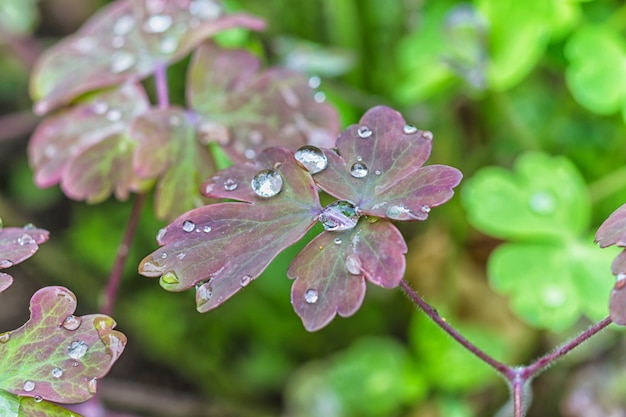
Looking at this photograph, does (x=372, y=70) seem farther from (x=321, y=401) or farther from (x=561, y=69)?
(x=321, y=401)

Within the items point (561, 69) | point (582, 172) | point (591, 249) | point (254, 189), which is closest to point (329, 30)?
point (561, 69)

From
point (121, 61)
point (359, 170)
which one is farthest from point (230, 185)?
point (121, 61)

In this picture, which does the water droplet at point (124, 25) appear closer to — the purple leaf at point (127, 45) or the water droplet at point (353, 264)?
the purple leaf at point (127, 45)

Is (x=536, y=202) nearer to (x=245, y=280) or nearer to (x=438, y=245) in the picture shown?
(x=438, y=245)

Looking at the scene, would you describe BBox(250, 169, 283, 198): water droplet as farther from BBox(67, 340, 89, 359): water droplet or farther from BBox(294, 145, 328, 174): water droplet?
BBox(67, 340, 89, 359): water droplet

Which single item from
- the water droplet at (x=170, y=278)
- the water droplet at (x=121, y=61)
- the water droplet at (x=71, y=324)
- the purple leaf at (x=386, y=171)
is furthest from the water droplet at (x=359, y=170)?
the water droplet at (x=121, y=61)

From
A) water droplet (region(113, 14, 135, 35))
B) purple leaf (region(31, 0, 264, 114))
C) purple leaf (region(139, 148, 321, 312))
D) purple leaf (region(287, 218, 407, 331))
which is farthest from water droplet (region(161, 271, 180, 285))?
water droplet (region(113, 14, 135, 35))
